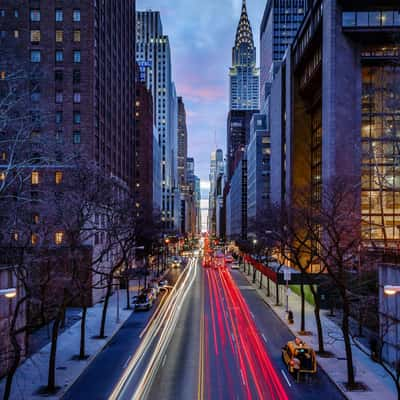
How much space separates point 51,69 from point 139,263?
44.3 m

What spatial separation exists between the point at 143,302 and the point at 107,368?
59.4ft

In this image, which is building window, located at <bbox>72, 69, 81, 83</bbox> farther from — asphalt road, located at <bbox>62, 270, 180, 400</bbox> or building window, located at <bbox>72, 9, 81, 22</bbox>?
asphalt road, located at <bbox>62, 270, 180, 400</bbox>

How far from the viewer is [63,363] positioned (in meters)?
22.7

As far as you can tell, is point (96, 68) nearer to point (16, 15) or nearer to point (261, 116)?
point (16, 15)

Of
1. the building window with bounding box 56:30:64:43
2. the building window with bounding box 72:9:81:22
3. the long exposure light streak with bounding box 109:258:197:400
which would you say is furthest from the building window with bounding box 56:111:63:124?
the long exposure light streak with bounding box 109:258:197:400

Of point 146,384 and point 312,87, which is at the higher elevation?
point 312,87

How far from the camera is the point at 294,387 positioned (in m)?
19.6

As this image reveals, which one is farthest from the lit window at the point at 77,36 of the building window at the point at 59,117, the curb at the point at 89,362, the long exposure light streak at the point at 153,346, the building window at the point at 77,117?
the curb at the point at 89,362

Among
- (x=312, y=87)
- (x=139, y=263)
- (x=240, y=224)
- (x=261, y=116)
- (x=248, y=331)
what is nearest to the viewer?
(x=248, y=331)

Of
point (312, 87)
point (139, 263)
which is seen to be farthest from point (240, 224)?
point (312, 87)

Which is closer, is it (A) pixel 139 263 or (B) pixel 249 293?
(B) pixel 249 293

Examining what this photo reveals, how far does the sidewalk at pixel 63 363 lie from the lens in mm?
18719

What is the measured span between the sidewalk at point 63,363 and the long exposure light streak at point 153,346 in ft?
8.04

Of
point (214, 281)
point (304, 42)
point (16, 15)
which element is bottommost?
→ point (214, 281)
